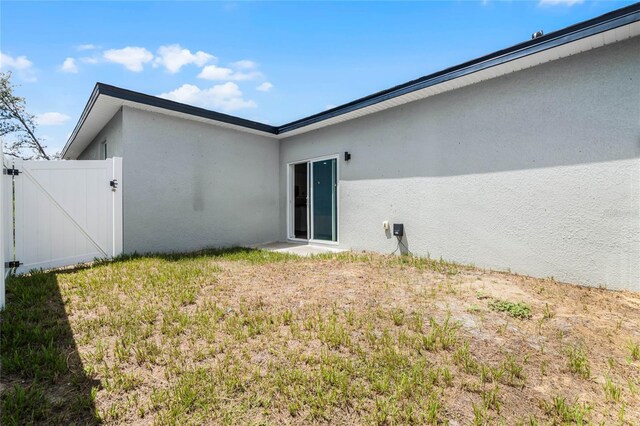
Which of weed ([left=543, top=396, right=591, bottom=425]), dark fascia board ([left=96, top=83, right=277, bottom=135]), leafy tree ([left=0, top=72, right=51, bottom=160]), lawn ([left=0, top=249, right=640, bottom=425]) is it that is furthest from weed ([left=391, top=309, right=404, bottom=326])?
leafy tree ([left=0, top=72, right=51, bottom=160])

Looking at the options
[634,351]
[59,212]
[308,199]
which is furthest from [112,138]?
[634,351]

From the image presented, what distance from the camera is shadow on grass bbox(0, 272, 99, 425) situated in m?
1.77

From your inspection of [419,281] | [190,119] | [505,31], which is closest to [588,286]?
[419,281]

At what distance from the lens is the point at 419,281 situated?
4375 millimetres

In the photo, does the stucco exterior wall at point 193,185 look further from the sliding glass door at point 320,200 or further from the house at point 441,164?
the sliding glass door at point 320,200

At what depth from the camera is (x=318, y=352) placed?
2.50 m

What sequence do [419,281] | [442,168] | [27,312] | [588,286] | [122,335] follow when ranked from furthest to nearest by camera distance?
[442,168] → [419,281] → [588,286] → [27,312] → [122,335]

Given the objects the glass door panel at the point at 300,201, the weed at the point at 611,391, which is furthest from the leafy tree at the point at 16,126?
the weed at the point at 611,391

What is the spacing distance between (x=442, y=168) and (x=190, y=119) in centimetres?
581

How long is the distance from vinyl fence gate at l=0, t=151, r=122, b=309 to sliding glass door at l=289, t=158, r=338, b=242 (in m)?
4.37

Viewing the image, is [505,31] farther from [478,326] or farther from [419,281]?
[478,326]

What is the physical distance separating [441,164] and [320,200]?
334 centimetres

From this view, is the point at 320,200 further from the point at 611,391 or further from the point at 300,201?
the point at 611,391

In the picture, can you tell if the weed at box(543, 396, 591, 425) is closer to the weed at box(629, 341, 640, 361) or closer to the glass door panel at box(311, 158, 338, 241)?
the weed at box(629, 341, 640, 361)
